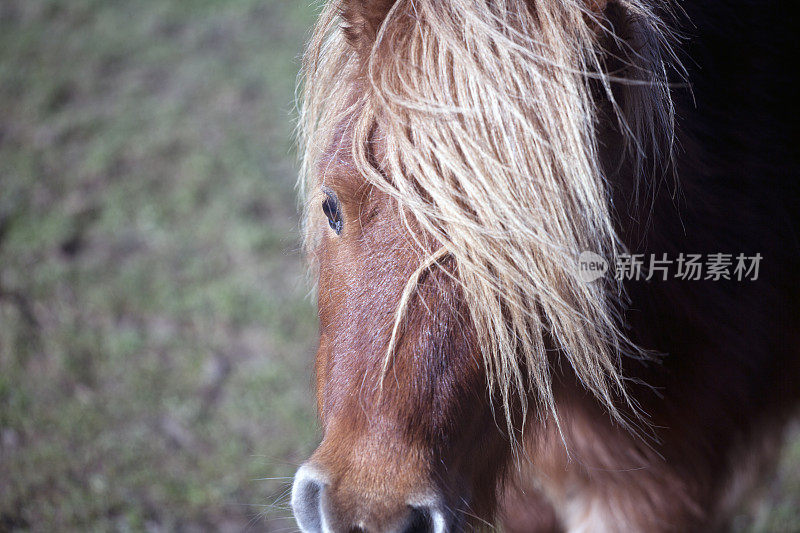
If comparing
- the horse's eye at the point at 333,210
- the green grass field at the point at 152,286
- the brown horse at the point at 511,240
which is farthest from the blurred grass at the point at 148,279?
the brown horse at the point at 511,240

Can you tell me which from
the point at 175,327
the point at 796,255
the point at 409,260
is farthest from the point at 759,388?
the point at 175,327

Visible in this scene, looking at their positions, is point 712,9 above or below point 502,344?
above

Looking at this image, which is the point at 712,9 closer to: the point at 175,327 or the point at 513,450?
the point at 513,450

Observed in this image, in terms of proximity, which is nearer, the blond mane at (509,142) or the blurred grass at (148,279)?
the blond mane at (509,142)

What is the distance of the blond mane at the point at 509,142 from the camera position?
118 centimetres

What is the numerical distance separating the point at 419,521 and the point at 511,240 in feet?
1.74

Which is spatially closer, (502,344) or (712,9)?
(502,344)

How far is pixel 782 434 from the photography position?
2.12 m

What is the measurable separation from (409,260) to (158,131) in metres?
4.06

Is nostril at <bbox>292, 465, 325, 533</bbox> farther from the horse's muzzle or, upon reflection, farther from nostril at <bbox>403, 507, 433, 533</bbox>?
nostril at <bbox>403, 507, 433, 533</bbox>

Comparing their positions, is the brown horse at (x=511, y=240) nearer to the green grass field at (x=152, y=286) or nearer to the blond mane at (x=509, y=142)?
the blond mane at (x=509, y=142)
